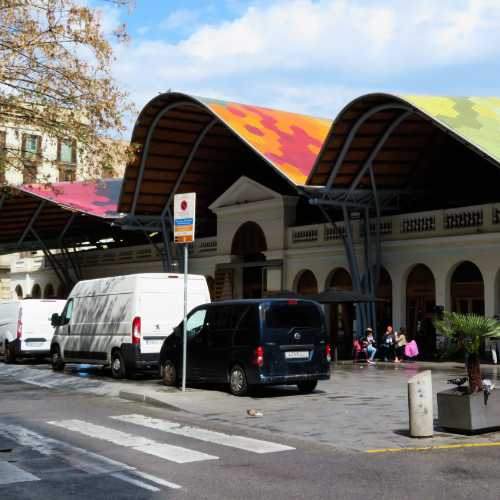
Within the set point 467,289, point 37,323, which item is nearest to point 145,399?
point 37,323

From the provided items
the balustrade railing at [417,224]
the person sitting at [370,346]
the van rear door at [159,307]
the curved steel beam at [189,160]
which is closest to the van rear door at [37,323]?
the van rear door at [159,307]

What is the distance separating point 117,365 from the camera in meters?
20.4

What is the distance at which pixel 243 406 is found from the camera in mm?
14477

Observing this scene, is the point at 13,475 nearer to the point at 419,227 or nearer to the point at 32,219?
the point at 419,227

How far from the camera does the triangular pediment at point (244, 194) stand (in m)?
38.0

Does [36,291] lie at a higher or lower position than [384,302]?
higher

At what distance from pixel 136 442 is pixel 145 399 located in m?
5.05

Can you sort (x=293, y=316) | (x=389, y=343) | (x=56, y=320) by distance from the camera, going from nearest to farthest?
(x=293, y=316) → (x=56, y=320) → (x=389, y=343)

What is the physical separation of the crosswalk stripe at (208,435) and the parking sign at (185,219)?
4115mm

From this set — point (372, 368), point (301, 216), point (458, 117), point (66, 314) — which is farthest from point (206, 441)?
point (301, 216)

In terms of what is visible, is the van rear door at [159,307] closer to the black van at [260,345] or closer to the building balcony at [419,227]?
the black van at [260,345]

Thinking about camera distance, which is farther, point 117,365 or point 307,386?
point 117,365

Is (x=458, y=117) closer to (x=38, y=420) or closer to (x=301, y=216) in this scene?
(x=301, y=216)

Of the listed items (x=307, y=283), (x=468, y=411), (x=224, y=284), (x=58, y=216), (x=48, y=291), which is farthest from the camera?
(x=48, y=291)
